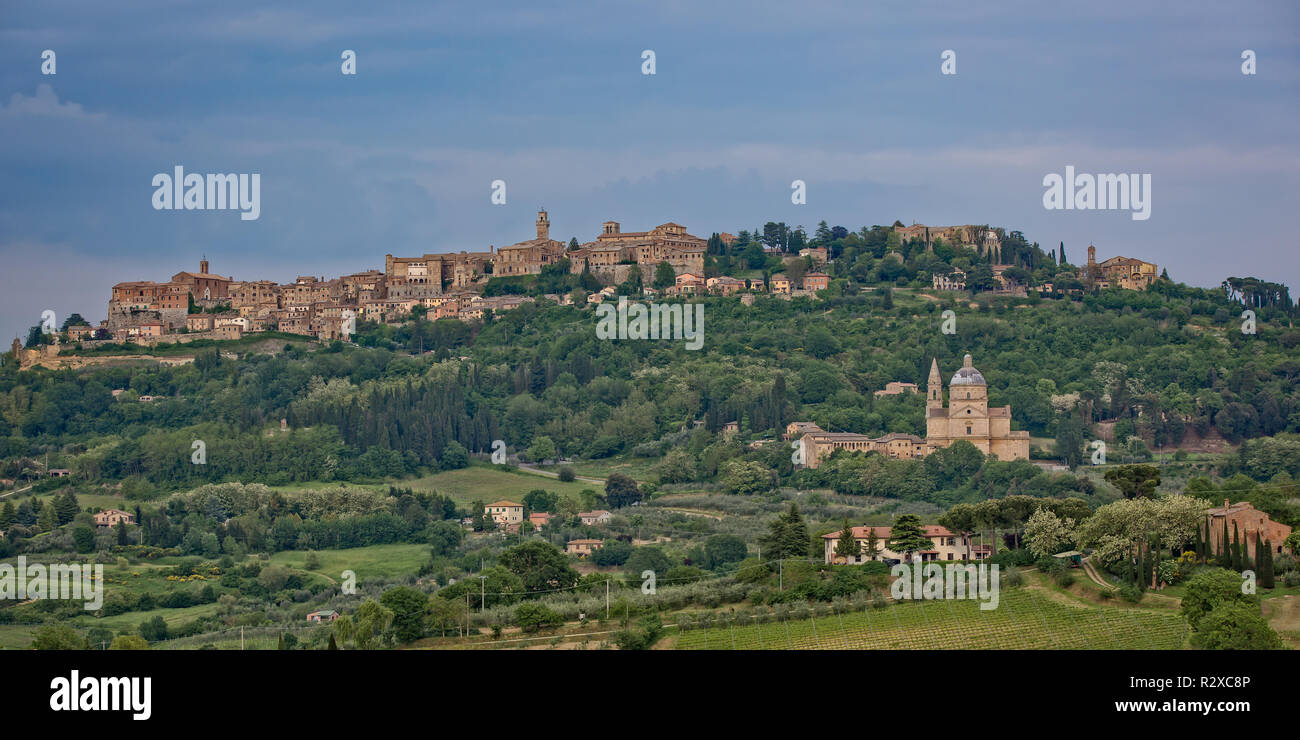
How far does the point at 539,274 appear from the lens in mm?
85938

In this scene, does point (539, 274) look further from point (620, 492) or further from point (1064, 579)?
point (1064, 579)

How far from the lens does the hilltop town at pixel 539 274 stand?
79875 mm

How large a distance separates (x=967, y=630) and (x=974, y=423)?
3094 centimetres

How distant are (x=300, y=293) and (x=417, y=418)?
27406mm

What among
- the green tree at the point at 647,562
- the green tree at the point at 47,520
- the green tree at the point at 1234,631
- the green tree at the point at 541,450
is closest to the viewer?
the green tree at the point at 1234,631

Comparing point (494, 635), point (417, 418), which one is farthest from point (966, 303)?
point (494, 635)

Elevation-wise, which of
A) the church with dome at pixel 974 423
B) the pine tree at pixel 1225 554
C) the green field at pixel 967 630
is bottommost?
the green field at pixel 967 630

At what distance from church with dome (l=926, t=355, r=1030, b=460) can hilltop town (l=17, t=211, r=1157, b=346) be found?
875 inches

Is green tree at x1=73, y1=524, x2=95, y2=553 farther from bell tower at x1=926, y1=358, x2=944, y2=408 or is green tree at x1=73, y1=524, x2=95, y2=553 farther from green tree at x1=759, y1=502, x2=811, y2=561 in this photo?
bell tower at x1=926, y1=358, x2=944, y2=408

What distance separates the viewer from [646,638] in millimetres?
27781

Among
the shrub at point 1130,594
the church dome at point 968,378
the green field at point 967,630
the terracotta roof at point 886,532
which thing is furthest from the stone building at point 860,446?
the shrub at point 1130,594

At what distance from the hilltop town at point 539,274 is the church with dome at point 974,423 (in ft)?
72.9

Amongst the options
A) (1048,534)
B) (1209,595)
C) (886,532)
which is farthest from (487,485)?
(1209,595)

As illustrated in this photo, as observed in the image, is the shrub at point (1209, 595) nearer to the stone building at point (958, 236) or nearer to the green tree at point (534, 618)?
the green tree at point (534, 618)
